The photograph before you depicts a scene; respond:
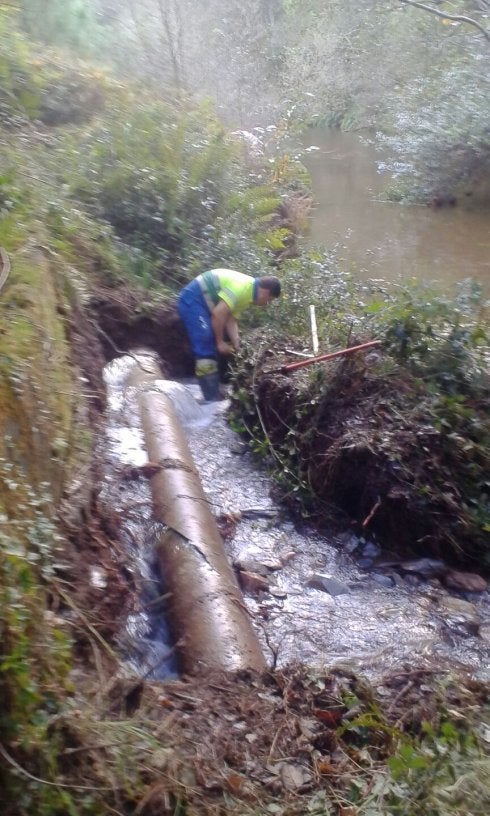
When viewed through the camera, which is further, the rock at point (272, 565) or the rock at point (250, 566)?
the rock at point (272, 565)

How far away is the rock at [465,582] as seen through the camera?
5.82 m

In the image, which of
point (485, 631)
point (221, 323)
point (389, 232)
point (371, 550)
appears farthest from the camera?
point (389, 232)

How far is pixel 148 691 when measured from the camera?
365cm

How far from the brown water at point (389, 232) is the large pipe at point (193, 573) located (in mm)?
5163

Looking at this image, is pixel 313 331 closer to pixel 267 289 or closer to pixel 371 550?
pixel 267 289

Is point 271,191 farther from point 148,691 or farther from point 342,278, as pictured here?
point 148,691

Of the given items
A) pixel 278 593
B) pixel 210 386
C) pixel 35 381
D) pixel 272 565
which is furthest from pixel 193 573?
pixel 210 386

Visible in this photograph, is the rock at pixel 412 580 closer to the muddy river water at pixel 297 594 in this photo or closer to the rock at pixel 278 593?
the muddy river water at pixel 297 594

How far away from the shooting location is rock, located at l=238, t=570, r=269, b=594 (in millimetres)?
5527

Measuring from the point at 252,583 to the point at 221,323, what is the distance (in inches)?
123

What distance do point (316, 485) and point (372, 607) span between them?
1211 mm

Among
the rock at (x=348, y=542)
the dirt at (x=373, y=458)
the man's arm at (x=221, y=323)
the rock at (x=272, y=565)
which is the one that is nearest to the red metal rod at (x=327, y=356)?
the dirt at (x=373, y=458)

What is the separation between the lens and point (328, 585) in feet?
18.9

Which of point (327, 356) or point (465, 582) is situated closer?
point (465, 582)
